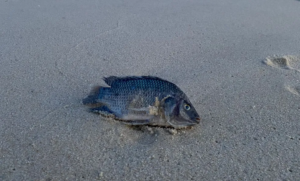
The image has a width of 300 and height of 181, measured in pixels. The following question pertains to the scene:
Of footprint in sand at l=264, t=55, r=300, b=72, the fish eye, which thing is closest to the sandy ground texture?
footprint in sand at l=264, t=55, r=300, b=72

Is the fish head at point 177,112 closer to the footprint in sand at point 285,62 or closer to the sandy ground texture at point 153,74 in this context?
the sandy ground texture at point 153,74

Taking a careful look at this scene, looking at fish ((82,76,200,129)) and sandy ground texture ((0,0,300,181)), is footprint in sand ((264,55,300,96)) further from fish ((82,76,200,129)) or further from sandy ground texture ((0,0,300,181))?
fish ((82,76,200,129))

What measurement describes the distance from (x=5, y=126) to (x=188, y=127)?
1252 millimetres

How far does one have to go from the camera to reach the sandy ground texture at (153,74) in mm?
2107

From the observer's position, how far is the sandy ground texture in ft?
6.91

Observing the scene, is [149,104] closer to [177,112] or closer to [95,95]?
[177,112]

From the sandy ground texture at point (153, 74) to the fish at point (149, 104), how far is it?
0.08 m

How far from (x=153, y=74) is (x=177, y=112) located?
924 mm

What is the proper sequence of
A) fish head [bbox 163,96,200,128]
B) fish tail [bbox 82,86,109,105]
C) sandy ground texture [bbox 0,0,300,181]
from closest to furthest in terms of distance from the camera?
sandy ground texture [bbox 0,0,300,181] < fish head [bbox 163,96,200,128] < fish tail [bbox 82,86,109,105]

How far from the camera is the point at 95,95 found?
8.54 ft

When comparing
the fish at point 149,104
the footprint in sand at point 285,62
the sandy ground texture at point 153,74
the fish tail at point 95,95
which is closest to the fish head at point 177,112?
the fish at point 149,104

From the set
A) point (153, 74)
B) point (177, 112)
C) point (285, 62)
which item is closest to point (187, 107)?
point (177, 112)

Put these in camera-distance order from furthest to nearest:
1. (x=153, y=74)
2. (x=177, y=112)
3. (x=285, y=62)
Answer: (x=285, y=62) → (x=153, y=74) → (x=177, y=112)

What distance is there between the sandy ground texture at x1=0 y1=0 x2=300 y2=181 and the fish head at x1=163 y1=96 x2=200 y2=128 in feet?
Answer: 0.33
